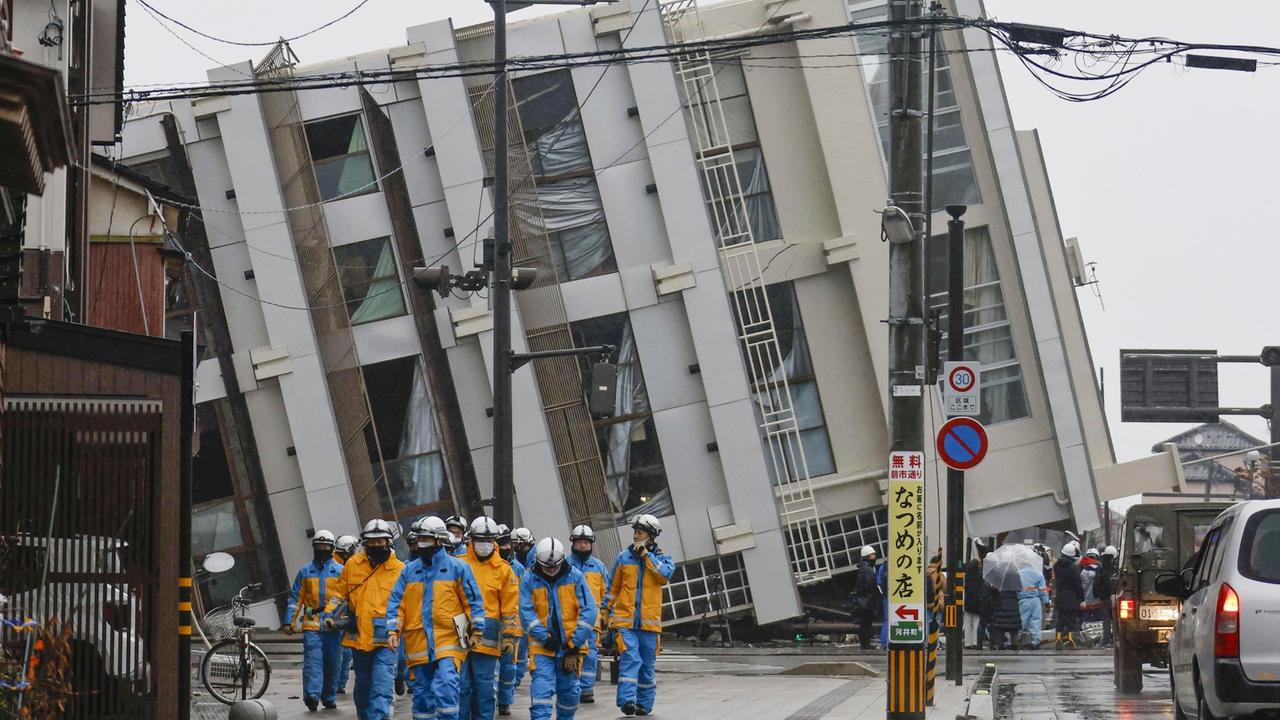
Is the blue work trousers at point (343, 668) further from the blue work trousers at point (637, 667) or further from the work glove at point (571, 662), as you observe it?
the work glove at point (571, 662)

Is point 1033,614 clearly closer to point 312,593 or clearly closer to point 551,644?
point 312,593

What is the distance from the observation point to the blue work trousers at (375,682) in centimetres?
1572

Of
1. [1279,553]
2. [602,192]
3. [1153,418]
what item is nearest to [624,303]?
[602,192]

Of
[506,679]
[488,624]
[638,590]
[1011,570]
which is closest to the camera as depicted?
[488,624]

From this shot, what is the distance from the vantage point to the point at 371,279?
3288cm

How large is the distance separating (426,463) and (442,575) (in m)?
19.1

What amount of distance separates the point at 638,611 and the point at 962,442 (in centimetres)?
386

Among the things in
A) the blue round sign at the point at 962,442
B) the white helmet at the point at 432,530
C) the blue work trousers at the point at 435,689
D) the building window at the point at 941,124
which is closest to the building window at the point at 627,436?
the building window at the point at 941,124

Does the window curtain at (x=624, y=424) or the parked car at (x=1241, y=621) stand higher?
the window curtain at (x=624, y=424)

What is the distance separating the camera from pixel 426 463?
33.2 m

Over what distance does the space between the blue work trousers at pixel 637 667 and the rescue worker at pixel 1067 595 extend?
605 inches

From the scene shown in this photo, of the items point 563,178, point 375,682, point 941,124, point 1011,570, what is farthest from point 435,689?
point 941,124

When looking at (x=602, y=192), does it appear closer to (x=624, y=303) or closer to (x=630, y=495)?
(x=624, y=303)

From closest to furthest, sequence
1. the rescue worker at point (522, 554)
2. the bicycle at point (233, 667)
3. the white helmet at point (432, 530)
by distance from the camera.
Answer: the white helmet at point (432, 530)
the bicycle at point (233, 667)
the rescue worker at point (522, 554)
